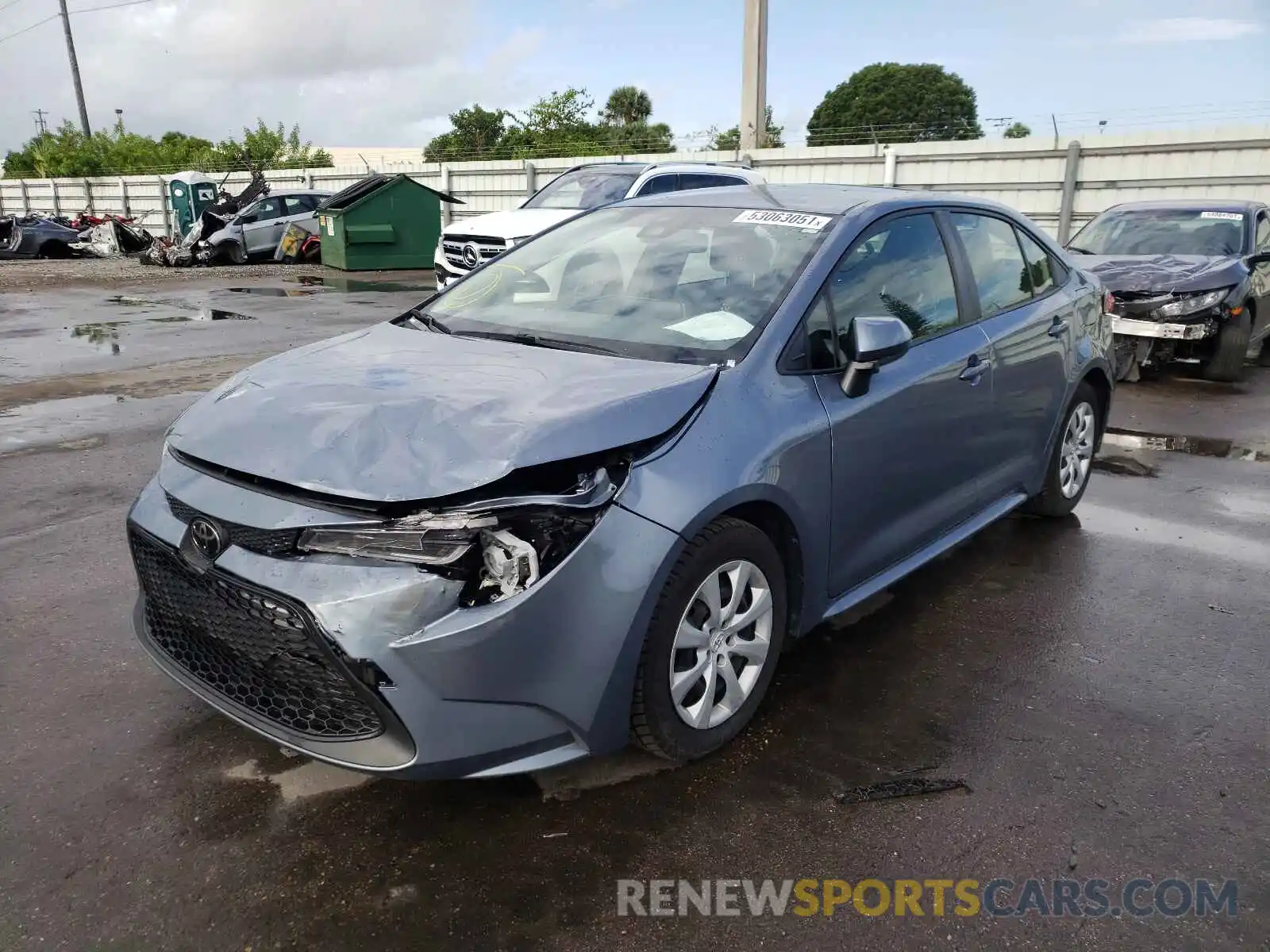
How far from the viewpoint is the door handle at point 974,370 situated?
3730 mm

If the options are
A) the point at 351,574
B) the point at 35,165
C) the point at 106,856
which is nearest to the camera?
the point at 351,574

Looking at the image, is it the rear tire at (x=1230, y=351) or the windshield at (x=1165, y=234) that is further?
the windshield at (x=1165, y=234)

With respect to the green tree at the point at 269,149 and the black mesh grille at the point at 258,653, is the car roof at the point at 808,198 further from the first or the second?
the green tree at the point at 269,149

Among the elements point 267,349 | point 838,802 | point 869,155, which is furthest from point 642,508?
point 869,155

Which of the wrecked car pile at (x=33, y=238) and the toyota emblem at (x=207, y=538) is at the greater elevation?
the wrecked car pile at (x=33, y=238)

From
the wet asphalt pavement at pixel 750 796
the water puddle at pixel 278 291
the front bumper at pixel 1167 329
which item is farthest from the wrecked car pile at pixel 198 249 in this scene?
the front bumper at pixel 1167 329

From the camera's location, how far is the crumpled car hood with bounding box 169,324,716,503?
235 centimetres

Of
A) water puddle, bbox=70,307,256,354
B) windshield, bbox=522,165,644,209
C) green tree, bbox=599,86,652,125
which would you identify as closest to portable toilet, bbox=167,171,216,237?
water puddle, bbox=70,307,256,354

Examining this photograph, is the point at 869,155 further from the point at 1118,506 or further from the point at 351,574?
the point at 351,574

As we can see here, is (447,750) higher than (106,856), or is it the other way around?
(447,750)

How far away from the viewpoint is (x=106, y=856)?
2438 mm

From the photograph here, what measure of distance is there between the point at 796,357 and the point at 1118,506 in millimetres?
3178

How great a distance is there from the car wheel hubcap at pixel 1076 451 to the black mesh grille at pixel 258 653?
3.78 m

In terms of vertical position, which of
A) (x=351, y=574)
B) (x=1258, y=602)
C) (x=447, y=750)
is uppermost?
(x=351, y=574)
